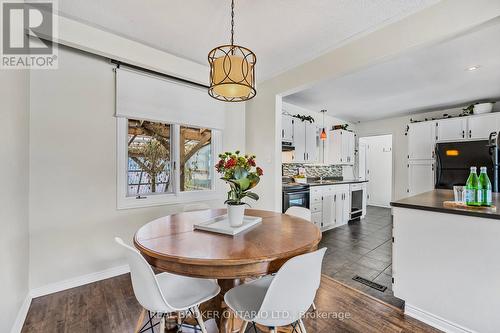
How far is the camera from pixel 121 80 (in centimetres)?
241

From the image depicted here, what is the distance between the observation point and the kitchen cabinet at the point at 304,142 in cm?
412

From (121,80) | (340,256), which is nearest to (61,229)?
(121,80)

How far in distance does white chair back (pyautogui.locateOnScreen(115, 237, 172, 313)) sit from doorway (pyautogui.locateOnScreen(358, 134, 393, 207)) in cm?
670

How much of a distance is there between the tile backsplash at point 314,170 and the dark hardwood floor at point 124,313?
100 inches

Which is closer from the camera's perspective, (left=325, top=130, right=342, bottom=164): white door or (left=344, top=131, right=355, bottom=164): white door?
(left=325, top=130, right=342, bottom=164): white door

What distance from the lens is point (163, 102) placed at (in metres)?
2.72

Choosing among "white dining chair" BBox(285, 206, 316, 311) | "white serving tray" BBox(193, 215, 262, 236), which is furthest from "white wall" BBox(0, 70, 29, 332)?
"white dining chair" BBox(285, 206, 316, 311)

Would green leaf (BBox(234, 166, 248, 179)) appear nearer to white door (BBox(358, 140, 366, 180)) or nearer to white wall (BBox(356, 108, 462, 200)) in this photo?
white wall (BBox(356, 108, 462, 200))

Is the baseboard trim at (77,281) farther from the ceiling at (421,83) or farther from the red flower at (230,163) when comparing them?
the ceiling at (421,83)

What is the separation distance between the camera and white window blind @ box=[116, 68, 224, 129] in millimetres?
2436

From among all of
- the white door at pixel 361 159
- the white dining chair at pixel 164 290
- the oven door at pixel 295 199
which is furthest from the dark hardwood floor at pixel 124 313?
the white door at pixel 361 159

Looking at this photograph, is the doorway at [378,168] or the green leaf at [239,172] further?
the doorway at [378,168]

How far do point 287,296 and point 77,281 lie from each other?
2.27 meters

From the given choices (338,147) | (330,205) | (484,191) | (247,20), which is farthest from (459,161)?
(247,20)
